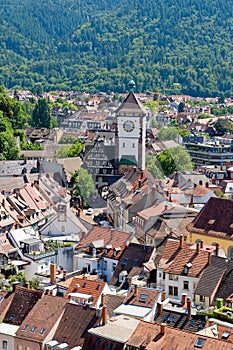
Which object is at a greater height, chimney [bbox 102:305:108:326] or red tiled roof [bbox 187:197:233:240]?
red tiled roof [bbox 187:197:233:240]

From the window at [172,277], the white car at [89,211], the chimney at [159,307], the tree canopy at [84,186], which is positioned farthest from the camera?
the tree canopy at [84,186]

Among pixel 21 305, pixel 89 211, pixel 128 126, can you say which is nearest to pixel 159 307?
pixel 21 305

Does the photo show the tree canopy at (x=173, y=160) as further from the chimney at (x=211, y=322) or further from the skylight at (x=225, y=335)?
A: the skylight at (x=225, y=335)

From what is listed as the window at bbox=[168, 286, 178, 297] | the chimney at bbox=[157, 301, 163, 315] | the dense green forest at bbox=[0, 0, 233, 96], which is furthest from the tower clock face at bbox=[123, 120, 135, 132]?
the dense green forest at bbox=[0, 0, 233, 96]

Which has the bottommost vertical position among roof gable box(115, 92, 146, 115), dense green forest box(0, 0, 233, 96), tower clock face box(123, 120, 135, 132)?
dense green forest box(0, 0, 233, 96)

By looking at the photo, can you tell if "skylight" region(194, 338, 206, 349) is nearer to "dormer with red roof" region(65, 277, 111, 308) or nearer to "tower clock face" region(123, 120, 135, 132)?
"dormer with red roof" region(65, 277, 111, 308)

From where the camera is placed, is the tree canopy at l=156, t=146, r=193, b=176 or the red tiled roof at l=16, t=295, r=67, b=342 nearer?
the red tiled roof at l=16, t=295, r=67, b=342

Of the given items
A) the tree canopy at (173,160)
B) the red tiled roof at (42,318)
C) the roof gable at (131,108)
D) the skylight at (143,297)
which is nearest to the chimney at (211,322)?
the skylight at (143,297)

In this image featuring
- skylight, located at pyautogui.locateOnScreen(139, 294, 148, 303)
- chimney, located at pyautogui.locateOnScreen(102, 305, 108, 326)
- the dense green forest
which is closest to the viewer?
chimney, located at pyautogui.locateOnScreen(102, 305, 108, 326)

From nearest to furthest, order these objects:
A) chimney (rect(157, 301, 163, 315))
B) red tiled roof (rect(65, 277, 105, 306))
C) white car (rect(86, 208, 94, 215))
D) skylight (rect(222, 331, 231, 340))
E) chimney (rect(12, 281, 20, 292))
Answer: skylight (rect(222, 331, 231, 340))
chimney (rect(157, 301, 163, 315))
red tiled roof (rect(65, 277, 105, 306))
chimney (rect(12, 281, 20, 292))
white car (rect(86, 208, 94, 215))
